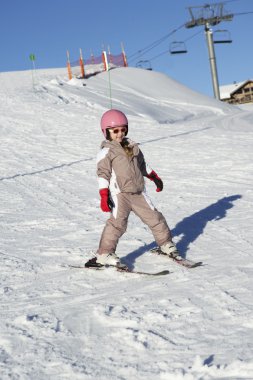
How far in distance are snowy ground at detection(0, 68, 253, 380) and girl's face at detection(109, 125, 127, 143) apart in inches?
45.1

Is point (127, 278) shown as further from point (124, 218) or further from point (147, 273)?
point (124, 218)

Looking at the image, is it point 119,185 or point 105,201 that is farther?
point 119,185

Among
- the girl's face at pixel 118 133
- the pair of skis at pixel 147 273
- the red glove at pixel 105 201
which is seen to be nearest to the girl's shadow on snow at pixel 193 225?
the pair of skis at pixel 147 273

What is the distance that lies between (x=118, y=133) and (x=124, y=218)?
75 centimetres

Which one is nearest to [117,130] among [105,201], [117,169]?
[117,169]

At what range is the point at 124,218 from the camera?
4398 mm

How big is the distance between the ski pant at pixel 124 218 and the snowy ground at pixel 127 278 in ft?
0.95

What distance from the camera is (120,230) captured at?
14.4 ft

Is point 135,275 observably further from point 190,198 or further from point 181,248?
point 190,198

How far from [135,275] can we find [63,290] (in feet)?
2.08

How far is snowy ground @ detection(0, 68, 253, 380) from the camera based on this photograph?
2.56 m

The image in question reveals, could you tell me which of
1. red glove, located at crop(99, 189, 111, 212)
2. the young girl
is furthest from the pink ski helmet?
red glove, located at crop(99, 189, 111, 212)

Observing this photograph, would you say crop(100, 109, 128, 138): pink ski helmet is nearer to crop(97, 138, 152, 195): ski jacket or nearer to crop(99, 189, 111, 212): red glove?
crop(97, 138, 152, 195): ski jacket

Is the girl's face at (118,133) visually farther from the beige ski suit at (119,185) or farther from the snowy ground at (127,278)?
the snowy ground at (127,278)
